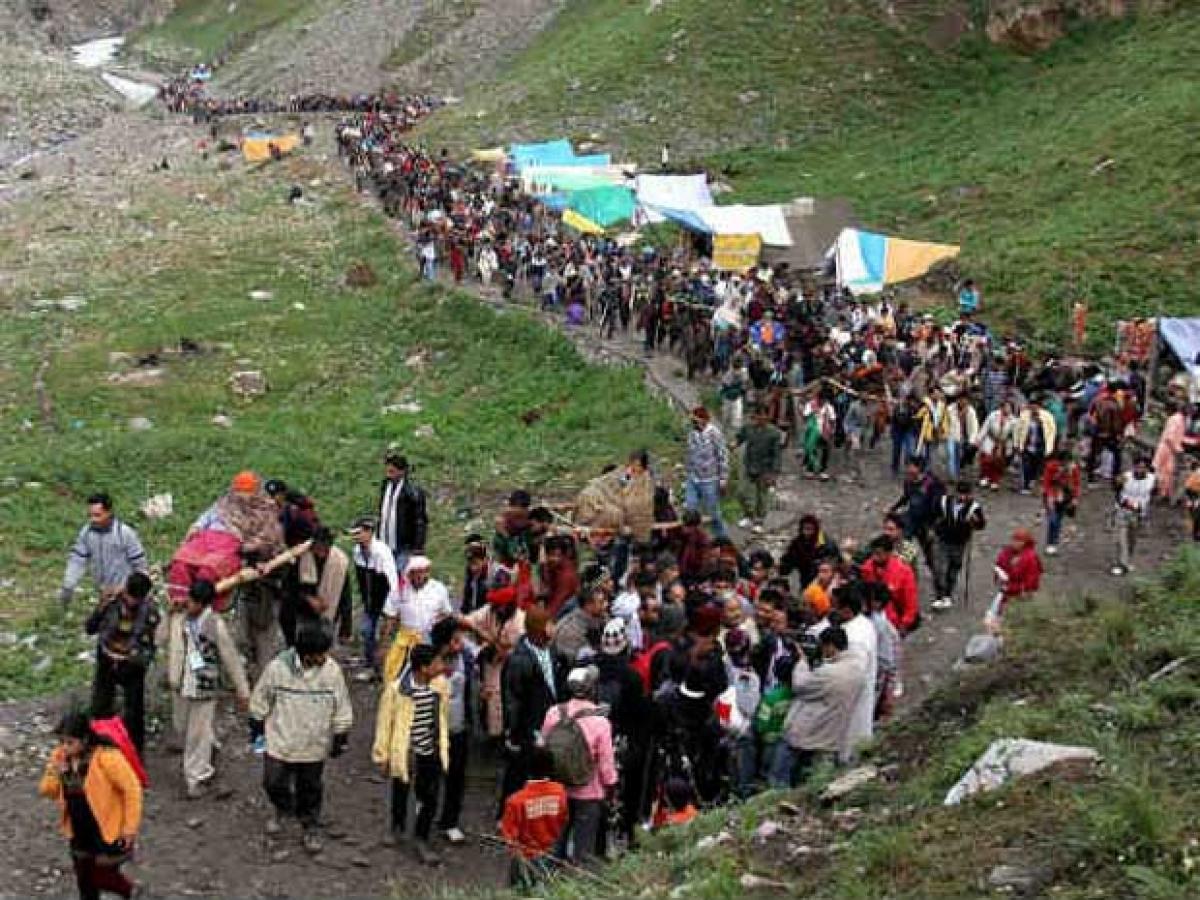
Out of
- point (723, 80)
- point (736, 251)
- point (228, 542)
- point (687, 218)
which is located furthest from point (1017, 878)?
point (723, 80)

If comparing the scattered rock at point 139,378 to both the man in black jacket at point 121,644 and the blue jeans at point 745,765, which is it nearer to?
the man in black jacket at point 121,644

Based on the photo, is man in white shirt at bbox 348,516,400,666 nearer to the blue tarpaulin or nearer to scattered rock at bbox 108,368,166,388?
scattered rock at bbox 108,368,166,388

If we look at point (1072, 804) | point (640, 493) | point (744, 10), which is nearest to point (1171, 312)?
point (640, 493)

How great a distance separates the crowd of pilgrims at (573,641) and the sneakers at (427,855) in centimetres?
1

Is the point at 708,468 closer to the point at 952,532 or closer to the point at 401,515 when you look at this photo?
the point at 952,532

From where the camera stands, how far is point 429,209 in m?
35.0

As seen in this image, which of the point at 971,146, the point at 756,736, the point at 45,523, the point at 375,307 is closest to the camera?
the point at 756,736

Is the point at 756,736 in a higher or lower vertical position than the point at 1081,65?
lower

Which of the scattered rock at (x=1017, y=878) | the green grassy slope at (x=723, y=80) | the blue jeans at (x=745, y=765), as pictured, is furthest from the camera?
the green grassy slope at (x=723, y=80)

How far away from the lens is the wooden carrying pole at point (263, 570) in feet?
34.1

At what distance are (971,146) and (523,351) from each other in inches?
697

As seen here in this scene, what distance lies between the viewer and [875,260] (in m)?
25.9

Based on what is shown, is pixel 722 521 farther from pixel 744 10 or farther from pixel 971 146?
pixel 744 10

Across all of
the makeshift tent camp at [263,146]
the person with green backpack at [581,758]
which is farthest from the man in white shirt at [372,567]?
the makeshift tent camp at [263,146]
